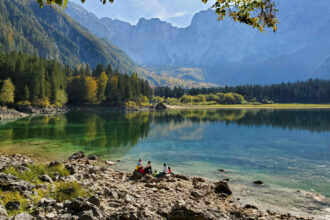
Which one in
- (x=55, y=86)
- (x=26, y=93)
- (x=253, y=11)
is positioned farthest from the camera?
(x=55, y=86)

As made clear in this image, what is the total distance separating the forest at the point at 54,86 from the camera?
10419 cm

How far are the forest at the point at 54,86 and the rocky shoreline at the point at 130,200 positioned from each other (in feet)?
305

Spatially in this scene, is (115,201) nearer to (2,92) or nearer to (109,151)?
(109,151)

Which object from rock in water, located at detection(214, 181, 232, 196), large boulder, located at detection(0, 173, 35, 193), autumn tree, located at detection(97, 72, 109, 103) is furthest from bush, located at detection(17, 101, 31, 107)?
rock in water, located at detection(214, 181, 232, 196)

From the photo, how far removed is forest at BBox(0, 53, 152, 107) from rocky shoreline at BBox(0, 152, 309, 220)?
305 feet

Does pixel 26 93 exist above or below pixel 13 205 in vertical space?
above

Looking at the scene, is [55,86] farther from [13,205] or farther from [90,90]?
[13,205]

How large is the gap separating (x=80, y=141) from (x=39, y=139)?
Answer: 7.83 metres

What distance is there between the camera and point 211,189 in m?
21.2

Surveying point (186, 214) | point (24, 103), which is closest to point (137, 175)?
point (186, 214)

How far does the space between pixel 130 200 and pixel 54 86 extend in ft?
398

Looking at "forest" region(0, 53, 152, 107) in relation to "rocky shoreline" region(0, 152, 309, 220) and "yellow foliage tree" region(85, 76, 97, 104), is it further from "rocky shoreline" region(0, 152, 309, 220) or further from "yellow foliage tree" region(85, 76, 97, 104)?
"rocky shoreline" region(0, 152, 309, 220)

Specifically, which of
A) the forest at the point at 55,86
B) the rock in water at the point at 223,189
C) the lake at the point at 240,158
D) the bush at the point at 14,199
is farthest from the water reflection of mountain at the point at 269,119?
the bush at the point at 14,199

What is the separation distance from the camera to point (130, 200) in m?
14.1
